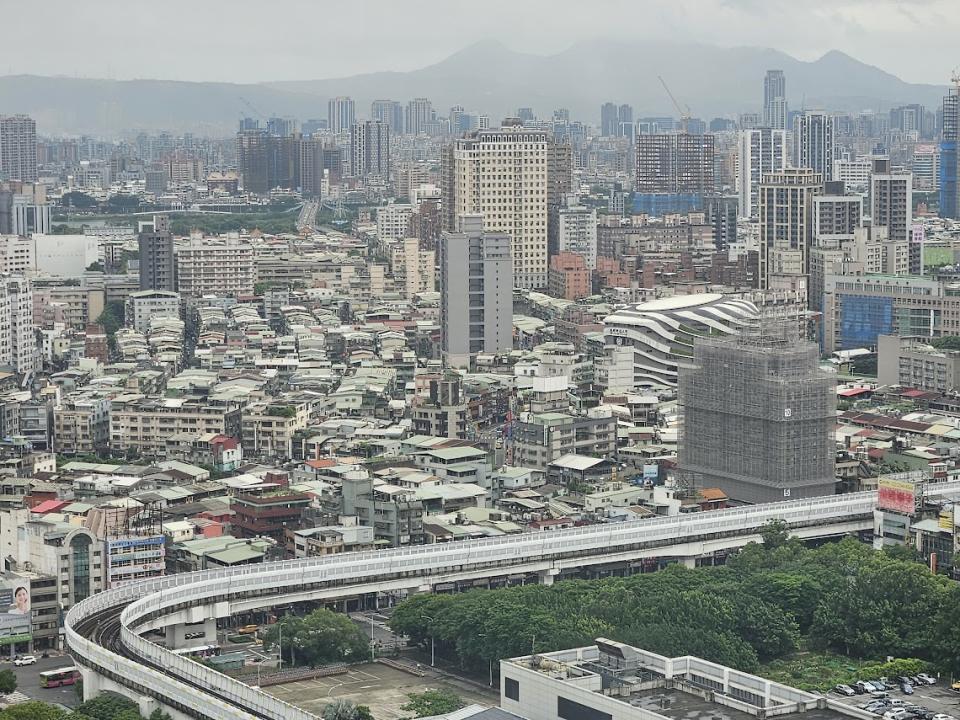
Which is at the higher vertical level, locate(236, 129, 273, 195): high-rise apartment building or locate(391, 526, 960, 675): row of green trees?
locate(236, 129, 273, 195): high-rise apartment building

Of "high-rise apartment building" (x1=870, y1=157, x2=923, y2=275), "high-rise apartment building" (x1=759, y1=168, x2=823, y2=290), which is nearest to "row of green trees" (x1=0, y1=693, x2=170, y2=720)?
"high-rise apartment building" (x1=759, y1=168, x2=823, y2=290)

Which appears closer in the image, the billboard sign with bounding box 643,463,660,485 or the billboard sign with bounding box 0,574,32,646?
the billboard sign with bounding box 0,574,32,646

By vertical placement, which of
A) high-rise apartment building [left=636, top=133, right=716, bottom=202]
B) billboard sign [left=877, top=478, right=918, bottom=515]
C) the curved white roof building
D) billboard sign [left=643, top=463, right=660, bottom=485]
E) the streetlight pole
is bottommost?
the streetlight pole

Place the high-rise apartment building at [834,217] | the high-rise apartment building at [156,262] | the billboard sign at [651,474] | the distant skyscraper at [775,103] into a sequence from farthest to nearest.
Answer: the distant skyscraper at [775,103]
the high-rise apartment building at [156,262]
the high-rise apartment building at [834,217]
the billboard sign at [651,474]

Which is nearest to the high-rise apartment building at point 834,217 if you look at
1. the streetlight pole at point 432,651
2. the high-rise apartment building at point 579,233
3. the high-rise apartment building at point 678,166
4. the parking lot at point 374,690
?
the high-rise apartment building at point 579,233

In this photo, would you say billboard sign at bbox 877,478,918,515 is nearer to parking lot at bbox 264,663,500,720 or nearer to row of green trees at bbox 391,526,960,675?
row of green trees at bbox 391,526,960,675

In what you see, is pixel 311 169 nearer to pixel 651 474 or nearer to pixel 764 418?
pixel 651 474

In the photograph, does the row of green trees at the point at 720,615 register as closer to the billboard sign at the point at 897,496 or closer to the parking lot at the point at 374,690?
the parking lot at the point at 374,690
